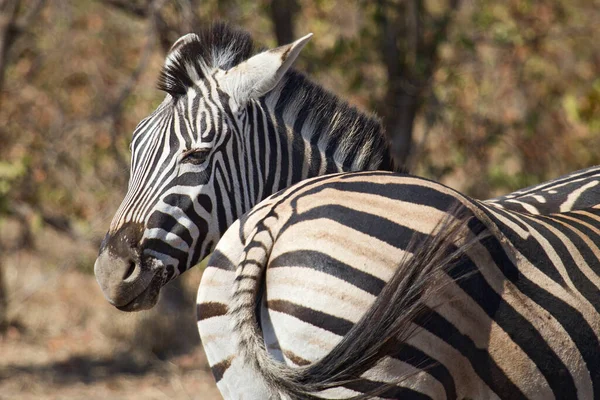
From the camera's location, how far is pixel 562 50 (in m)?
10.6

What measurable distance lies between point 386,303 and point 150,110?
6083mm

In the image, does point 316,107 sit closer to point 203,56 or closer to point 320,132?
point 320,132

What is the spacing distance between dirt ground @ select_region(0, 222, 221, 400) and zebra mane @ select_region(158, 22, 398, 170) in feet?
13.0

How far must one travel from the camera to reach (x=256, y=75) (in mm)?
2883

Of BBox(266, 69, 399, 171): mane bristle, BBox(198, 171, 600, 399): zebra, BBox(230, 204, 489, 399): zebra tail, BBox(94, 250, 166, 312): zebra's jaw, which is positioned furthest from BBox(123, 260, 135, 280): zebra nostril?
BBox(266, 69, 399, 171): mane bristle

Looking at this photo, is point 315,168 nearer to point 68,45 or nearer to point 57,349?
point 57,349

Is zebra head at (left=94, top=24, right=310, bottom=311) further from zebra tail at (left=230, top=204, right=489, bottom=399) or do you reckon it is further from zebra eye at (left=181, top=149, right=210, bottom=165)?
zebra tail at (left=230, top=204, right=489, bottom=399)

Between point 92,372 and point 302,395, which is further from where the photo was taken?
point 92,372

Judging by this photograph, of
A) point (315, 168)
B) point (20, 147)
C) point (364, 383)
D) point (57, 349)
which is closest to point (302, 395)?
point (364, 383)

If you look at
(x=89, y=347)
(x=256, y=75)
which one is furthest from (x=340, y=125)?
(x=89, y=347)

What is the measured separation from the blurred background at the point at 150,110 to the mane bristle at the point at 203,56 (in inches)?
116

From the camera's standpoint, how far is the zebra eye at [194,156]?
8.96 feet

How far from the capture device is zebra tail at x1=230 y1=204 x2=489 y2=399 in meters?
1.99

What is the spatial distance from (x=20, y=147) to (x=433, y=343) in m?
6.67
